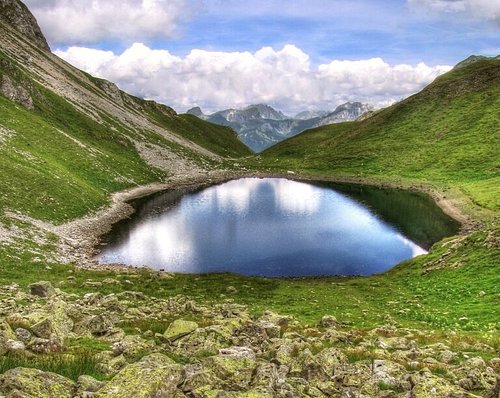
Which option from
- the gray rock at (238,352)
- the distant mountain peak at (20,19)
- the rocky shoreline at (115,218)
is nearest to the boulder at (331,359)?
the gray rock at (238,352)

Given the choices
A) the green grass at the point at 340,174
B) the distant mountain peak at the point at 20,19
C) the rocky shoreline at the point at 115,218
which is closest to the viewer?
the green grass at the point at 340,174

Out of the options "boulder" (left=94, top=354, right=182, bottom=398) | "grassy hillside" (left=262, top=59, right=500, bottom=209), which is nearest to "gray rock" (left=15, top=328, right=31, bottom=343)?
"boulder" (left=94, top=354, right=182, bottom=398)

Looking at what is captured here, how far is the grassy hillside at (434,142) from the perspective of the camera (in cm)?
12462

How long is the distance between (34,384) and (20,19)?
680ft

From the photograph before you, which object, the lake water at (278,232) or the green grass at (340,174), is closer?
the green grass at (340,174)

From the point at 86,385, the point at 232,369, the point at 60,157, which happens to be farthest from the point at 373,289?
the point at 60,157

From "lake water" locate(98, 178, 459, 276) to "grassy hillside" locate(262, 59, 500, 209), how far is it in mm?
21153

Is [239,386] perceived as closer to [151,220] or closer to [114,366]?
[114,366]

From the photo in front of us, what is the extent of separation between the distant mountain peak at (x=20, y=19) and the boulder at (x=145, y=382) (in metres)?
197

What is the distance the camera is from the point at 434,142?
150 metres

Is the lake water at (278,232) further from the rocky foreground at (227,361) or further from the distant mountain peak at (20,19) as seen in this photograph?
the distant mountain peak at (20,19)

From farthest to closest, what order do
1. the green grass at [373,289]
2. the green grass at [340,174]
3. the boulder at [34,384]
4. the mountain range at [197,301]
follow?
the green grass at [340,174]
the green grass at [373,289]
the mountain range at [197,301]
the boulder at [34,384]

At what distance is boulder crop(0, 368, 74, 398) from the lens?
1184cm

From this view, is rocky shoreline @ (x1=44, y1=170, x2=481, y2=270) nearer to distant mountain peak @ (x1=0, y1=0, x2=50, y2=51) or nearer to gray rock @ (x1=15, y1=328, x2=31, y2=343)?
gray rock @ (x1=15, y1=328, x2=31, y2=343)
